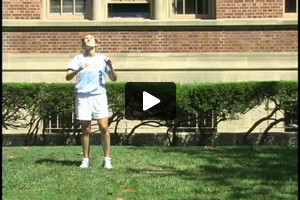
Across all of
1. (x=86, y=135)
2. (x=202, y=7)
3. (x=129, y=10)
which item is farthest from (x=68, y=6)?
(x=86, y=135)

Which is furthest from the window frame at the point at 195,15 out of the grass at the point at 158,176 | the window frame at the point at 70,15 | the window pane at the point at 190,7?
the grass at the point at 158,176

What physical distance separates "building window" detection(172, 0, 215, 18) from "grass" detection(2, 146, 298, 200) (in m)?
5.51

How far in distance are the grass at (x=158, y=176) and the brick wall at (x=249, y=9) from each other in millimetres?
5182

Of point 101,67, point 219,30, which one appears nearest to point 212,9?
point 219,30

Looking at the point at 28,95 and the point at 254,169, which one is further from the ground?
the point at 28,95

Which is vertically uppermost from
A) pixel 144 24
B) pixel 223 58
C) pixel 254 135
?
pixel 144 24

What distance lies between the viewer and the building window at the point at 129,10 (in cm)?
1328

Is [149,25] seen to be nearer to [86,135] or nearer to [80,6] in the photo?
[80,6]

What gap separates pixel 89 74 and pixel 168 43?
6462mm

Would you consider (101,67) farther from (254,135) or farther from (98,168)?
(254,135)

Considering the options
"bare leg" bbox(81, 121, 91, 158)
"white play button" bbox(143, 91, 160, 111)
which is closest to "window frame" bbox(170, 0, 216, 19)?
"white play button" bbox(143, 91, 160, 111)

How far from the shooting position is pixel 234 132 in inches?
481

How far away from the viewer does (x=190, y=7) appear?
43.9 feet

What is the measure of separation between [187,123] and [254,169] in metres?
4.62
